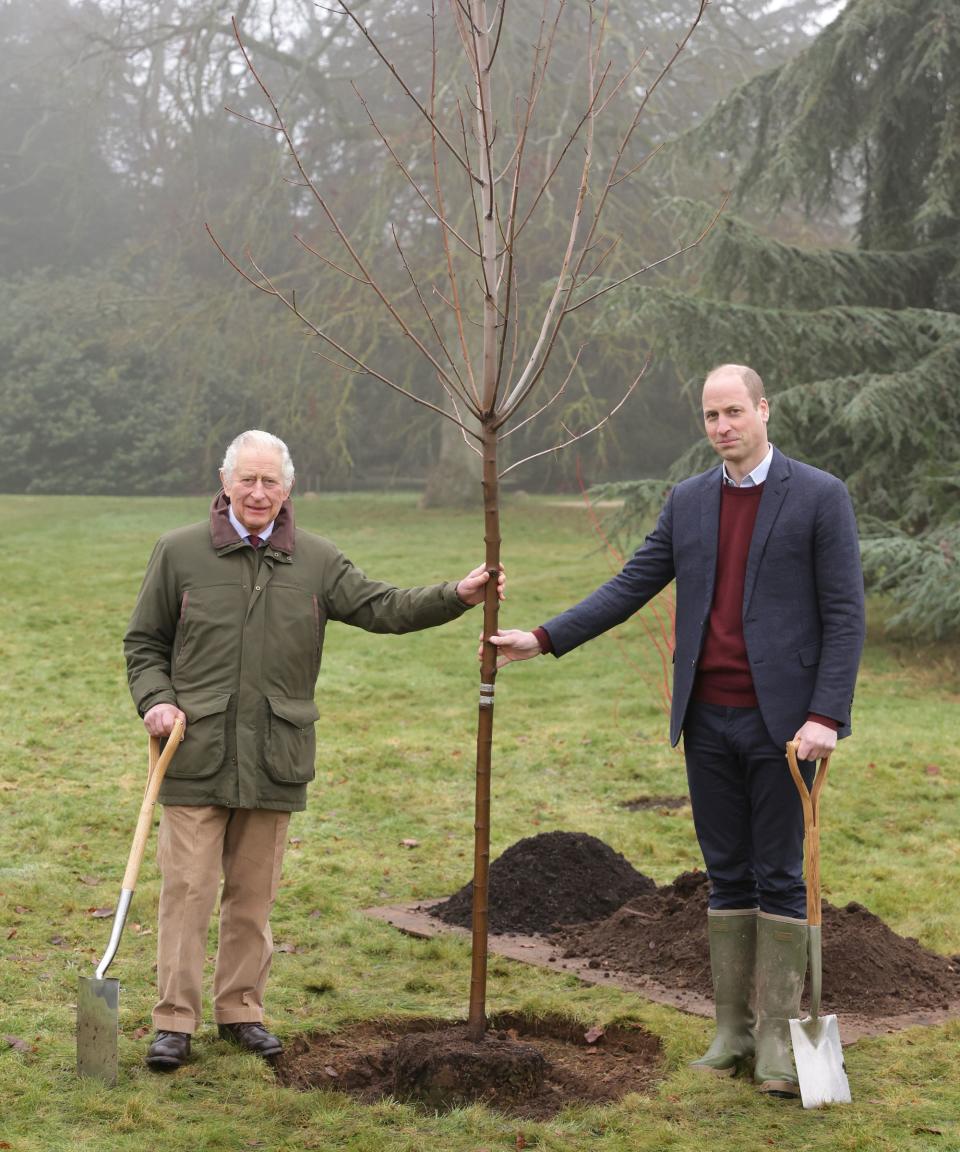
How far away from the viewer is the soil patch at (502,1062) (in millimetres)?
4074

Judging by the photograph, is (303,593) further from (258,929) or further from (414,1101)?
(414,1101)

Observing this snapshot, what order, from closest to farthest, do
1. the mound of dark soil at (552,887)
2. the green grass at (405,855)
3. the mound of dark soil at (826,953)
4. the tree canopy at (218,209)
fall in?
the green grass at (405,855), the mound of dark soil at (826,953), the mound of dark soil at (552,887), the tree canopy at (218,209)

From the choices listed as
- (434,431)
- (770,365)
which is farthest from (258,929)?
(434,431)

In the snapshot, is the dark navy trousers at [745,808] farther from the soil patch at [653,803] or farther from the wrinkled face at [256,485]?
the soil patch at [653,803]

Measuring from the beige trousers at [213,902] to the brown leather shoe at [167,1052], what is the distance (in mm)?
23

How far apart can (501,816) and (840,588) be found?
424 centimetres

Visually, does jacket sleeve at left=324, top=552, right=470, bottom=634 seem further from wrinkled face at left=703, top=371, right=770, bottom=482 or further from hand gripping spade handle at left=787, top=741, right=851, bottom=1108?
hand gripping spade handle at left=787, top=741, right=851, bottom=1108

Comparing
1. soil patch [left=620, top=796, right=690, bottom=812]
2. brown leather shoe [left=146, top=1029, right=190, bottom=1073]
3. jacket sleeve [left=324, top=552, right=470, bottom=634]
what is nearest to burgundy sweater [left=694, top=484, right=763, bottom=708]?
jacket sleeve [left=324, top=552, right=470, bottom=634]

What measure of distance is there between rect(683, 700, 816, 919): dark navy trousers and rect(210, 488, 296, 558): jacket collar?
50.8 inches

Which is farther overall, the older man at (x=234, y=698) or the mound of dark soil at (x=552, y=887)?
the mound of dark soil at (x=552, y=887)

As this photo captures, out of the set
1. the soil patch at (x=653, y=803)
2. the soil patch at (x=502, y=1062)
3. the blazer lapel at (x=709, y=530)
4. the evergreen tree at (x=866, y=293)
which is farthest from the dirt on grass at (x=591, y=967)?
the evergreen tree at (x=866, y=293)

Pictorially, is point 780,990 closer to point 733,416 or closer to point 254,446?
point 733,416

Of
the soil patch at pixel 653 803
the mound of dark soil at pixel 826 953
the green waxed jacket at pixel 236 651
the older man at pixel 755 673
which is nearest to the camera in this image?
the older man at pixel 755 673

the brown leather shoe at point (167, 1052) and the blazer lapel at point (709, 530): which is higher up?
the blazer lapel at point (709, 530)
